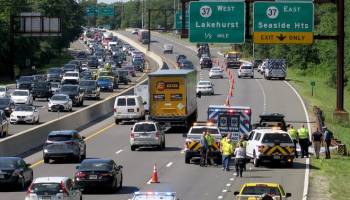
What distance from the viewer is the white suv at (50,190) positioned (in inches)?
1060

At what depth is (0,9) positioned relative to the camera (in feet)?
424

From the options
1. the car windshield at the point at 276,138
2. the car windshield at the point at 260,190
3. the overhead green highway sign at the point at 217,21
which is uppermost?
the overhead green highway sign at the point at 217,21

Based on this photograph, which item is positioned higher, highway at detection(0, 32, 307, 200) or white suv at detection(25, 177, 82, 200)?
white suv at detection(25, 177, 82, 200)

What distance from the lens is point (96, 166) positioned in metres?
32.8

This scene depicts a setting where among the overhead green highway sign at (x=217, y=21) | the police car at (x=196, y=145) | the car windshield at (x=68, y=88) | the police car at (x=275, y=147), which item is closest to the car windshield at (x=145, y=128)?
the police car at (x=196, y=145)

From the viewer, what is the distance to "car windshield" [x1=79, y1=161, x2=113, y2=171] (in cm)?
3259

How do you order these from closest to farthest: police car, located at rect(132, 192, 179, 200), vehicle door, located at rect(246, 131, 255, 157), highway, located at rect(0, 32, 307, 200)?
police car, located at rect(132, 192, 179, 200) < highway, located at rect(0, 32, 307, 200) < vehicle door, located at rect(246, 131, 255, 157)

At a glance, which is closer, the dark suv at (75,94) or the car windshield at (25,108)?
the car windshield at (25,108)

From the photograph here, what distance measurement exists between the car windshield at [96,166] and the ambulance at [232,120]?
1634 centimetres

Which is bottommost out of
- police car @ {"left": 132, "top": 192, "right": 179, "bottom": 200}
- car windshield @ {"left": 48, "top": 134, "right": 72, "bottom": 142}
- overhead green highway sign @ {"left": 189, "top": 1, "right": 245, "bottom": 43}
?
car windshield @ {"left": 48, "top": 134, "right": 72, "bottom": 142}

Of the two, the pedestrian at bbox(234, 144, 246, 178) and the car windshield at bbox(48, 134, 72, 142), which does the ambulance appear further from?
the pedestrian at bbox(234, 144, 246, 178)

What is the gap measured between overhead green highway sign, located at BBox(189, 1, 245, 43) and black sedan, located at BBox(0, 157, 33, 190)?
77.1 feet

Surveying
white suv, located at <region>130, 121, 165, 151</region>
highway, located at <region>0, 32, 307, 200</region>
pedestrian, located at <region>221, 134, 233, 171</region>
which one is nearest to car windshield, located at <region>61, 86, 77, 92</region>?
highway, located at <region>0, 32, 307, 200</region>

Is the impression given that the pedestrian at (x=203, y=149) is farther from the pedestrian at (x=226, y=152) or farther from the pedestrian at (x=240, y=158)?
the pedestrian at (x=240, y=158)
